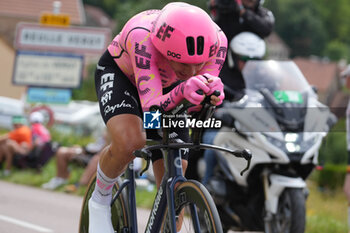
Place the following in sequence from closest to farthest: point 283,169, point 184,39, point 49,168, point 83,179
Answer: point 184,39 → point 283,169 → point 83,179 → point 49,168

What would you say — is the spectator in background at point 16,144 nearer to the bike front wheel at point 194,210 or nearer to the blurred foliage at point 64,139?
the blurred foliage at point 64,139

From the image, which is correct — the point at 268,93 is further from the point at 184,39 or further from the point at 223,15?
the point at 184,39

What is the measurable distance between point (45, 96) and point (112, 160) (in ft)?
56.2

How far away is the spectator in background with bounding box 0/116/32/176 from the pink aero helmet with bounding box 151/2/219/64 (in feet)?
37.6

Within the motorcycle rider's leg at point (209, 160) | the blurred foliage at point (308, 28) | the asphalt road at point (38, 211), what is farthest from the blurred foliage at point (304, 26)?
the motorcycle rider's leg at point (209, 160)

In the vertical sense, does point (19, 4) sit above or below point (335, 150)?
above

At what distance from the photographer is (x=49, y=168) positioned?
14.8 metres

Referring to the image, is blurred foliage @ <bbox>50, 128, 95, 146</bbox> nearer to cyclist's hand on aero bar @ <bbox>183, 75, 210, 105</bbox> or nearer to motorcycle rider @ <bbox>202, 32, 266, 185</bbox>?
motorcycle rider @ <bbox>202, 32, 266, 185</bbox>

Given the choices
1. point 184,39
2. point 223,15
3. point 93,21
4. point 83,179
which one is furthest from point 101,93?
point 93,21

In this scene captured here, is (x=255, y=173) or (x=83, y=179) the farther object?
(x=83, y=179)

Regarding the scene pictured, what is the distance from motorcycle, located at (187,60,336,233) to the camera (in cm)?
591

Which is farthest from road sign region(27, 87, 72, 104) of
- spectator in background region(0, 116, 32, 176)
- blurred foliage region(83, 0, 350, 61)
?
blurred foliage region(83, 0, 350, 61)

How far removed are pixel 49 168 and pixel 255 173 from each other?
921cm

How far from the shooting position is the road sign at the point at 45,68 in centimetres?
2081
